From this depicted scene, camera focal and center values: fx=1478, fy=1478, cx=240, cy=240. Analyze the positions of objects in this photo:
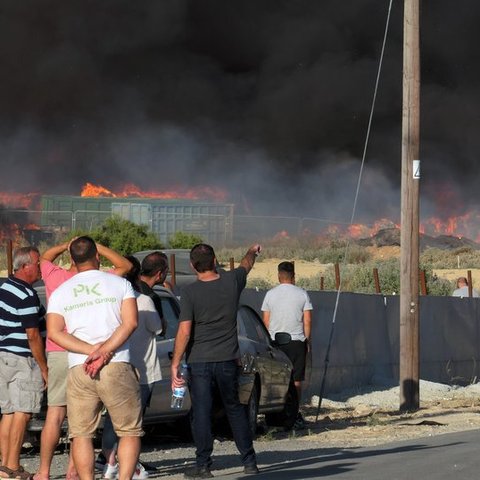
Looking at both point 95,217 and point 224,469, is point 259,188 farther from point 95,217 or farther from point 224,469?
point 224,469

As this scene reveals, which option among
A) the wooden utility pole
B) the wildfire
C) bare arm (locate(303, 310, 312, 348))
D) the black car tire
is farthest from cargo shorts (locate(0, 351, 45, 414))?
the wildfire

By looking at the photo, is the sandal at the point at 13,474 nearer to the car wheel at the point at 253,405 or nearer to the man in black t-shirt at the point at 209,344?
the man in black t-shirt at the point at 209,344

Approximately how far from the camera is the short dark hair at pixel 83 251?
31.5 feet

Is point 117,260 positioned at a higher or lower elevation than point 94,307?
higher

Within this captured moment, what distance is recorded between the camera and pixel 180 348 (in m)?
11.4

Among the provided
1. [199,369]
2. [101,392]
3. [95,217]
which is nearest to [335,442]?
[199,369]

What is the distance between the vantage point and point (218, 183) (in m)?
67.5

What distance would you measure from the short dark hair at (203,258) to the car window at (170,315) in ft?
7.71

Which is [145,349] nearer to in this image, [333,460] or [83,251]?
[83,251]

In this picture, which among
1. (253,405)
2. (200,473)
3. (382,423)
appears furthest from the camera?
(382,423)

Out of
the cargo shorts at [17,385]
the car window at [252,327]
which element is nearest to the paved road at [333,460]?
the cargo shorts at [17,385]

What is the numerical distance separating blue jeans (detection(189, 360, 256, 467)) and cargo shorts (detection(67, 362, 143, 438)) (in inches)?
79.1

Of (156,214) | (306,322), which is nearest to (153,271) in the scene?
(306,322)

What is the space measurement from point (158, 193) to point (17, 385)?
180 feet
